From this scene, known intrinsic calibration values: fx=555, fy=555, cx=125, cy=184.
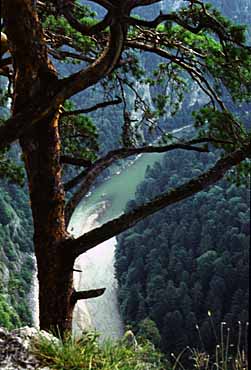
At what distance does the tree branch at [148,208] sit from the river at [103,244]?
13608 millimetres

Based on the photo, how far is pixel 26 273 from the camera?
15320mm

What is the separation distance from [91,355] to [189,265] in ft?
55.4

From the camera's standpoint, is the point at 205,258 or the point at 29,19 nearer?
the point at 29,19

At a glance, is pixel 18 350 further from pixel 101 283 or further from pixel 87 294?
pixel 101 283

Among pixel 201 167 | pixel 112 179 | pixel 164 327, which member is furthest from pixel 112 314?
pixel 112 179

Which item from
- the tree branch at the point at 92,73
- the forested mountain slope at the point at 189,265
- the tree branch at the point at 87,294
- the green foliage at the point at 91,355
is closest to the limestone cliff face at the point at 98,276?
the forested mountain slope at the point at 189,265

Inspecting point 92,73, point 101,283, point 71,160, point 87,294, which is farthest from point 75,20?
point 101,283

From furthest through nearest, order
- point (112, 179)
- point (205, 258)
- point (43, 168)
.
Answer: point (112, 179)
point (205, 258)
point (43, 168)

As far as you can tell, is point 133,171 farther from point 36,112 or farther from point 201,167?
point 36,112

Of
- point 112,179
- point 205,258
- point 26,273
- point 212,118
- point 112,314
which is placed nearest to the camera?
point 212,118

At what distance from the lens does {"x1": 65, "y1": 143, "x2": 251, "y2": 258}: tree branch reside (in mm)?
2209

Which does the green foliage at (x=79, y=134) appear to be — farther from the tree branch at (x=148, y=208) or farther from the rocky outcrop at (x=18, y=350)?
the rocky outcrop at (x=18, y=350)

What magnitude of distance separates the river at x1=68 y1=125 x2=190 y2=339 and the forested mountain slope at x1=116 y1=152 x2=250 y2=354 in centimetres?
69

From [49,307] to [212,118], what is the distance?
126 centimetres
